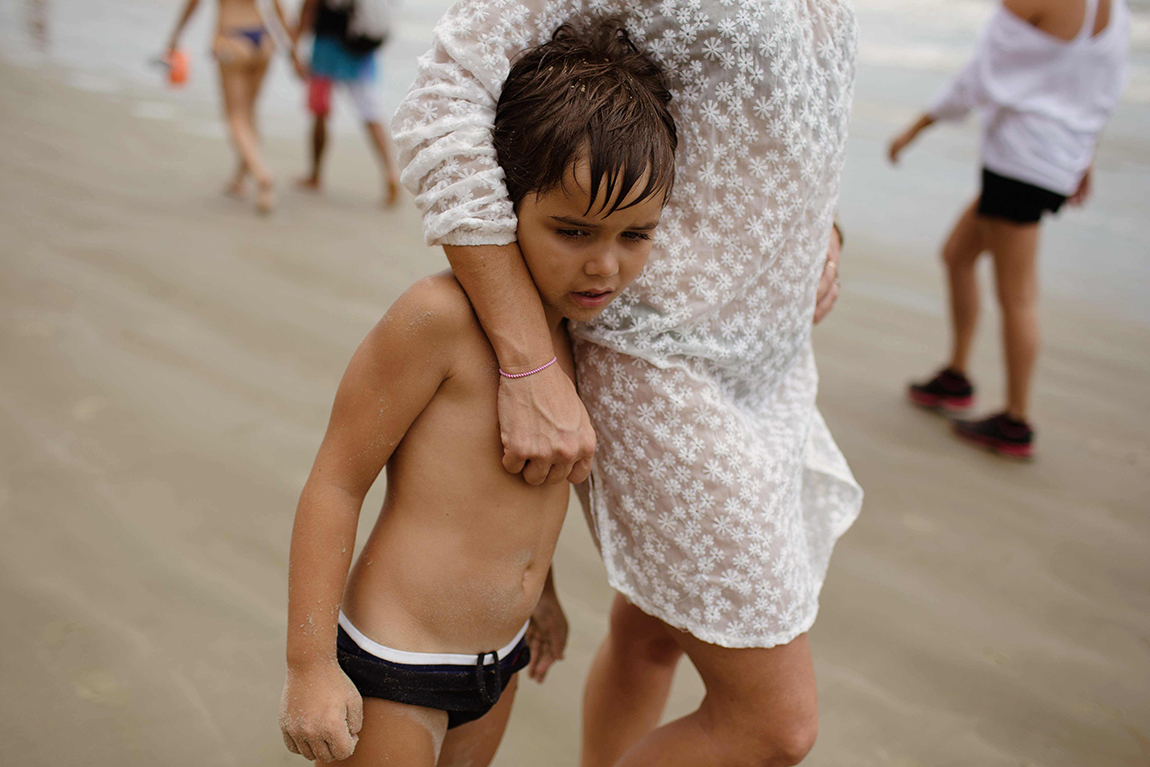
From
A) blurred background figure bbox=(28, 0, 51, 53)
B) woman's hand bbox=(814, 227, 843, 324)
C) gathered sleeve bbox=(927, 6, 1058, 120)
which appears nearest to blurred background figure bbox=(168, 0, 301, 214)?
gathered sleeve bbox=(927, 6, 1058, 120)

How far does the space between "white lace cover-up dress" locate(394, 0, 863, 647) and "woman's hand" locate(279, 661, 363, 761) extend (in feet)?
1.56

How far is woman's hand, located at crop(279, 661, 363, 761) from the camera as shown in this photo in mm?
1220

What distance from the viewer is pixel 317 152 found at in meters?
6.15

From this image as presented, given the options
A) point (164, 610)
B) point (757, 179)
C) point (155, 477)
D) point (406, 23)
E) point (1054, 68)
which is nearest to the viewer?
point (757, 179)

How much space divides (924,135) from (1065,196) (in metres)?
6.00

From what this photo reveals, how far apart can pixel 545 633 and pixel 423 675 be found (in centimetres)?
48

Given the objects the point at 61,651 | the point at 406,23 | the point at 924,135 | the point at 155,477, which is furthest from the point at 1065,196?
the point at 406,23

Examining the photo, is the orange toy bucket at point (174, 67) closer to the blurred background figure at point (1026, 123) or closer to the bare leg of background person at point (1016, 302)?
the blurred background figure at point (1026, 123)

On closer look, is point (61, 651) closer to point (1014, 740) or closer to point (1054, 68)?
point (1014, 740)

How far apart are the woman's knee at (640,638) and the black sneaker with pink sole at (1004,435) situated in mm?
2343

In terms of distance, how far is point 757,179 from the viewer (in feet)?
4.42

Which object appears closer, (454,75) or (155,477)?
(454,75)

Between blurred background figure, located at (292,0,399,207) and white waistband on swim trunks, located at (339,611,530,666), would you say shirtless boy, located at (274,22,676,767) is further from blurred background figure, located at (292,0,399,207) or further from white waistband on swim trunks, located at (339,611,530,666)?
blurred background figure, located at (292,0,399,207)

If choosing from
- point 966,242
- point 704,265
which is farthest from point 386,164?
point 704,265
